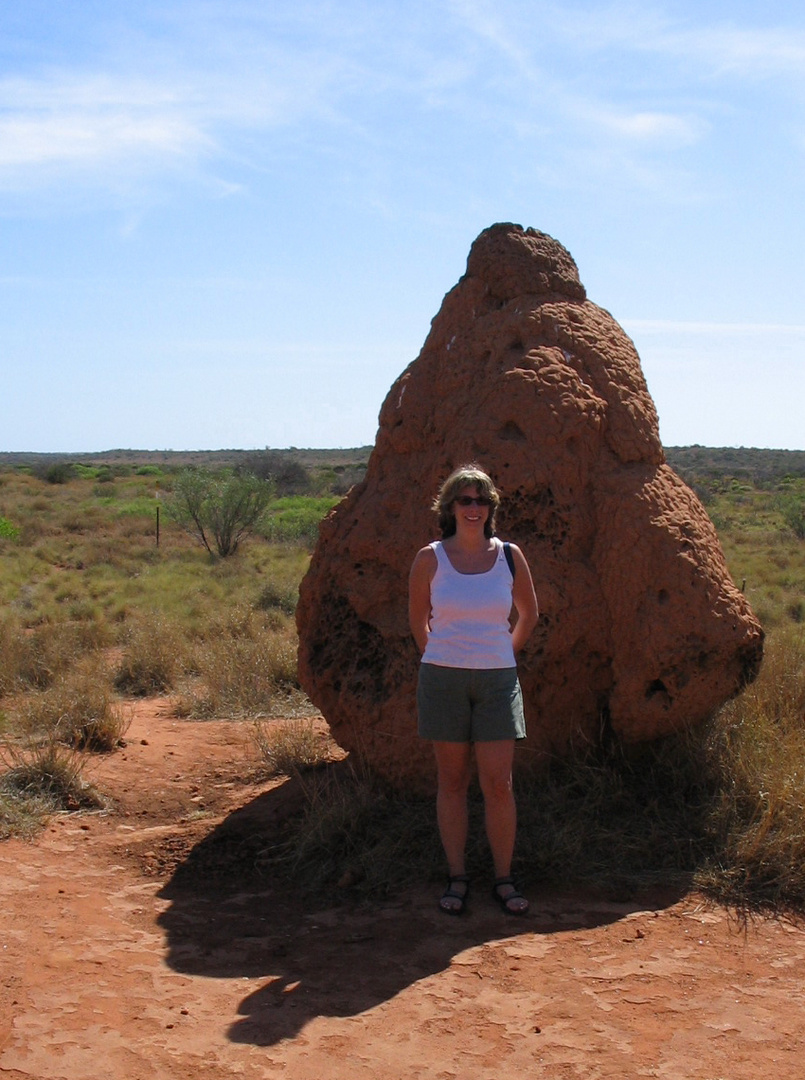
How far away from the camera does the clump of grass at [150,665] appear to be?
8367mm

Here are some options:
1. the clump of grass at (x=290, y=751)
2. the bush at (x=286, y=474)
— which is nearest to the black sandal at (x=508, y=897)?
the clump of grass at (x=290, y=751)

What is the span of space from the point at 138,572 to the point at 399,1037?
14427 mm

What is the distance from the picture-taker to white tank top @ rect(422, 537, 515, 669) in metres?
3.71

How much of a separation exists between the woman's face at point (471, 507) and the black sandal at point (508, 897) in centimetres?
133

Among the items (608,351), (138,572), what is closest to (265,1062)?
(608,351)

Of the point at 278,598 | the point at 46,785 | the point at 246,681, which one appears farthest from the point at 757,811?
the point at 278,598

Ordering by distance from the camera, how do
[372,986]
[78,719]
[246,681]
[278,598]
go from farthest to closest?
[278,598] → [246,681] → [78,719] → [372,986]

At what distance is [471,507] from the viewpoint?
374cm

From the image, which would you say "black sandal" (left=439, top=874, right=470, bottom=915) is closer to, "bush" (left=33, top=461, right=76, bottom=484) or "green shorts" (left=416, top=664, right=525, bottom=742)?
"green shorts" (left=416, top=664, right=525, bottom=742)

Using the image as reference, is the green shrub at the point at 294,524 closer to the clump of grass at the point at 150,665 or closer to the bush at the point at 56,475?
the clump of grass at the point at 150,665

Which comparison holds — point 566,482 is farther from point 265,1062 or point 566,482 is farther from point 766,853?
point 265,1062

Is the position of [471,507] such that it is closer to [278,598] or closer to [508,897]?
[508,897]

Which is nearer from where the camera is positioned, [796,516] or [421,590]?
[421,590]

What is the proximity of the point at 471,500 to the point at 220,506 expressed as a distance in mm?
15533
